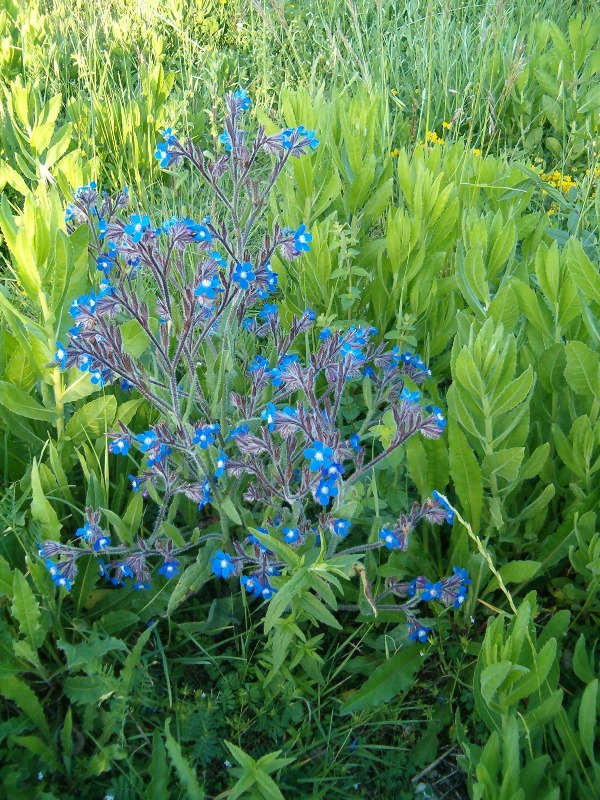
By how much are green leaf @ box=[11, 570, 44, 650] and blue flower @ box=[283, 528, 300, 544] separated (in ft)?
1.95

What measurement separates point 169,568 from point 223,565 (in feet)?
0.54

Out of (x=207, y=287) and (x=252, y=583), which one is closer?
(x=207, y=287)

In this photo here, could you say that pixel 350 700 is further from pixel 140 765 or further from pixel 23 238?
pixel 23 238

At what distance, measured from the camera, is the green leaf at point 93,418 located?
2037mm

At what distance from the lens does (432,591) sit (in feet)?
5.75

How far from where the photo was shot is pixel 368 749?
1717 mm

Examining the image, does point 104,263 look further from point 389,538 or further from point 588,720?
point 588,720

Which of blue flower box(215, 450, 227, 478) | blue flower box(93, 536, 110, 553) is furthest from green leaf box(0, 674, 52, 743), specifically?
blue flower box(215, 450, 227, 478)

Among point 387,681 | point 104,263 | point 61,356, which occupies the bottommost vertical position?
point 387,681

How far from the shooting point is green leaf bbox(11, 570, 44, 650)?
161 cm

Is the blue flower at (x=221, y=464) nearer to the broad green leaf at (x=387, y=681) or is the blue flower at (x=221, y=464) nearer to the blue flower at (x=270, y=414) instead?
the blue flower at (x=270, y=414)

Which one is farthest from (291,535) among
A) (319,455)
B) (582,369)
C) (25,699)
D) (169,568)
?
(582,369)

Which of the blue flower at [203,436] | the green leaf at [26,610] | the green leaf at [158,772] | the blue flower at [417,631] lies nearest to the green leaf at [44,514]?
the green leaf at [26,610]

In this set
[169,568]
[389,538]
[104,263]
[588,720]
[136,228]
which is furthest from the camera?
[104,263]
